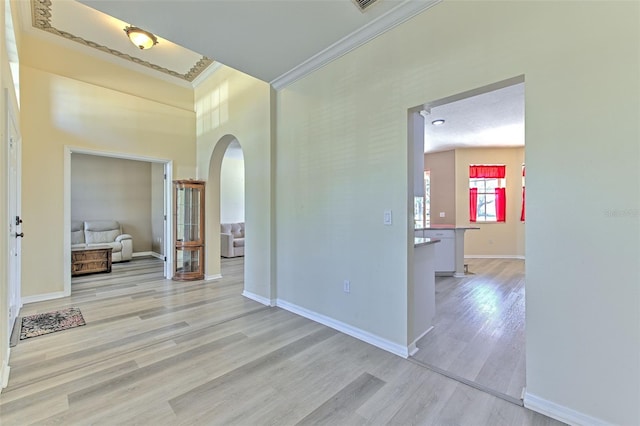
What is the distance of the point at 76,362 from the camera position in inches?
89.3

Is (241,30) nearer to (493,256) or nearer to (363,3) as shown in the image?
(363,3)

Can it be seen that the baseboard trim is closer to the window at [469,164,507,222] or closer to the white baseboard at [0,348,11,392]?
the white baseboard at [0,348,11,392]

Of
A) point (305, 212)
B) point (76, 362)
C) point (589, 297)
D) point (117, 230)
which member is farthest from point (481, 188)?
point (117, 230)

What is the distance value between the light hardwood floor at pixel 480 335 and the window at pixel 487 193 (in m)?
3.11

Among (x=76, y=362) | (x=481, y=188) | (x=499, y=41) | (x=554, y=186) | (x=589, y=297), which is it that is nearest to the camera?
(x=589, y=297)

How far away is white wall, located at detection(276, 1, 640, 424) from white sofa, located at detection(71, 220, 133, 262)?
21.4 feet

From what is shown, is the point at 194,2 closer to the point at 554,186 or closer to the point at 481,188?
the point at 554,186

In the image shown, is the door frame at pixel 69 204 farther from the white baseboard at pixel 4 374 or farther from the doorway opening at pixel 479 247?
the doorway opening at pixel 479 247

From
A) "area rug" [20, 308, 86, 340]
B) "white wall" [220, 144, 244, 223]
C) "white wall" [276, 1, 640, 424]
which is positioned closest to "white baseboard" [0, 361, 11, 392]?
"area rug" [20, 308, 86, 340]

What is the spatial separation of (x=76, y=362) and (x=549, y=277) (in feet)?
11.6

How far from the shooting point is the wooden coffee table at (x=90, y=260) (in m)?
5.18

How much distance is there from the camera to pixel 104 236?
6.56 meters

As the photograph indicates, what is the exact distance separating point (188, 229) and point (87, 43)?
3195mm

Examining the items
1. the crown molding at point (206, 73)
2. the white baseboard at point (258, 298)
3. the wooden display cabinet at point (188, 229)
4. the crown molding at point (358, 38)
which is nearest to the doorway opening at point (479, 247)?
the crown molding at point (358, 38)
